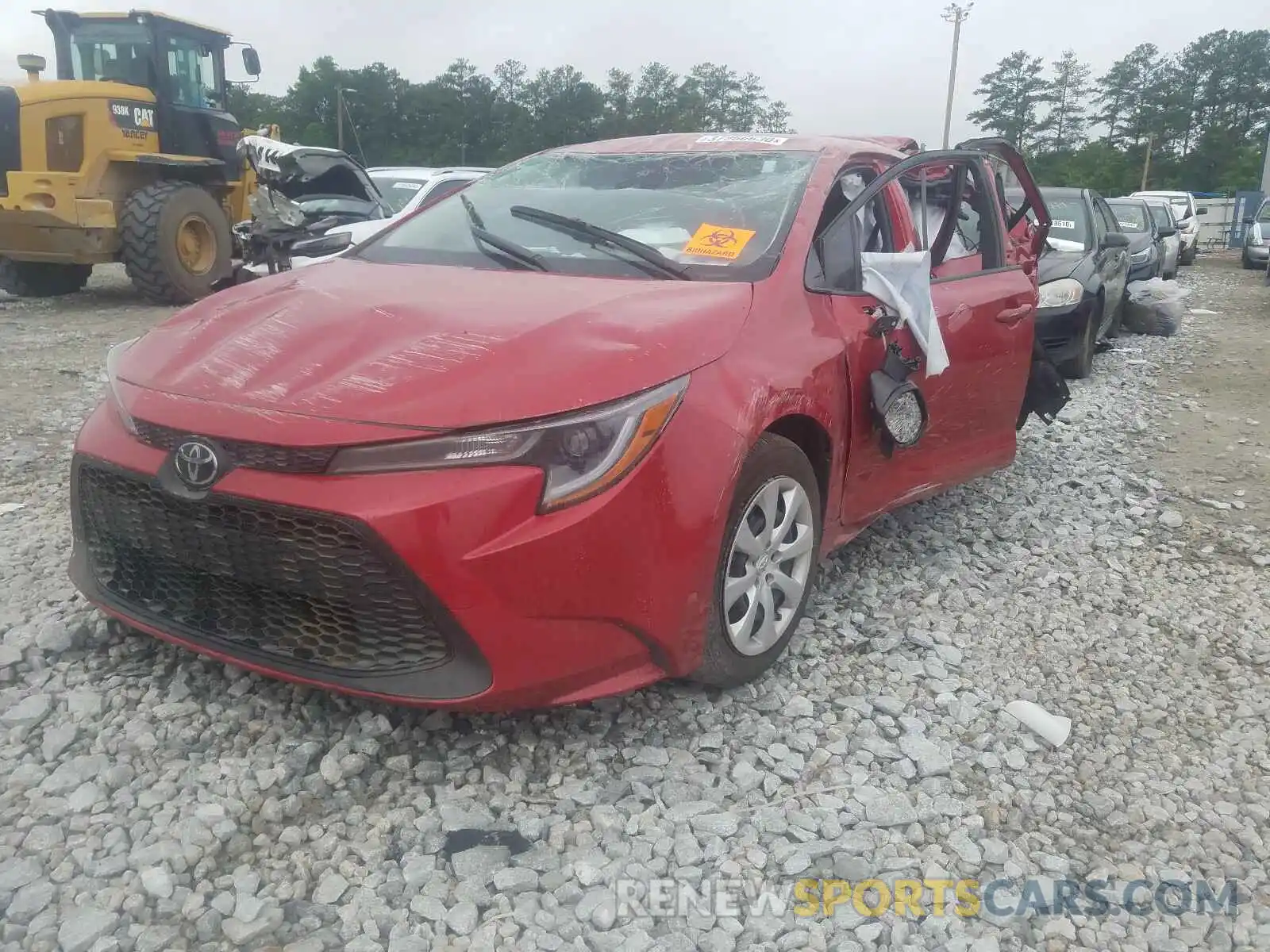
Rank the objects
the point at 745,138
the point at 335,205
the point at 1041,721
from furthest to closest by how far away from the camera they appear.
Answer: the point at 335,205 < the point at 745,138 < the point at 1041,721

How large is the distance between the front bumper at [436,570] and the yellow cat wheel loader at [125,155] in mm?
8596

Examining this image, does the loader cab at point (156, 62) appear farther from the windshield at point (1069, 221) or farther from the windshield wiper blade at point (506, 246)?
the windshield wiper blade at point (506, 246)

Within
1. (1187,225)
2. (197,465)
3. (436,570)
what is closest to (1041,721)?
(436,570)

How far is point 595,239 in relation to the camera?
3.25m

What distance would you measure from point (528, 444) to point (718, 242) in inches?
48.2

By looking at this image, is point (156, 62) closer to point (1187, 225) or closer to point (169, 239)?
point (169, 239)

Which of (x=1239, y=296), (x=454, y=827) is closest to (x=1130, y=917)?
(x=454, y=827)

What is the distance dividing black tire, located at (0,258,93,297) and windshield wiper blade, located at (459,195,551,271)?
32.3ft

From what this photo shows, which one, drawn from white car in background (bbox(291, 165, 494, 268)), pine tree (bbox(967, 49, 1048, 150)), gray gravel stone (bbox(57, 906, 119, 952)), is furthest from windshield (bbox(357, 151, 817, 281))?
pine tree (bbox(967, 49, 1048, 150))

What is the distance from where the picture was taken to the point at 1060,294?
7.64 metres

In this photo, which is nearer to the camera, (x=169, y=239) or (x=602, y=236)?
(x=602, y=236)

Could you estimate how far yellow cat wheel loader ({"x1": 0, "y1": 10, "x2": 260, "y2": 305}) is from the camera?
9797 mm

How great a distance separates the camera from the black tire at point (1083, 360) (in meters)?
7.82

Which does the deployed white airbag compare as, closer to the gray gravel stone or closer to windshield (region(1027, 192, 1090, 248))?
the gray gravel stone
